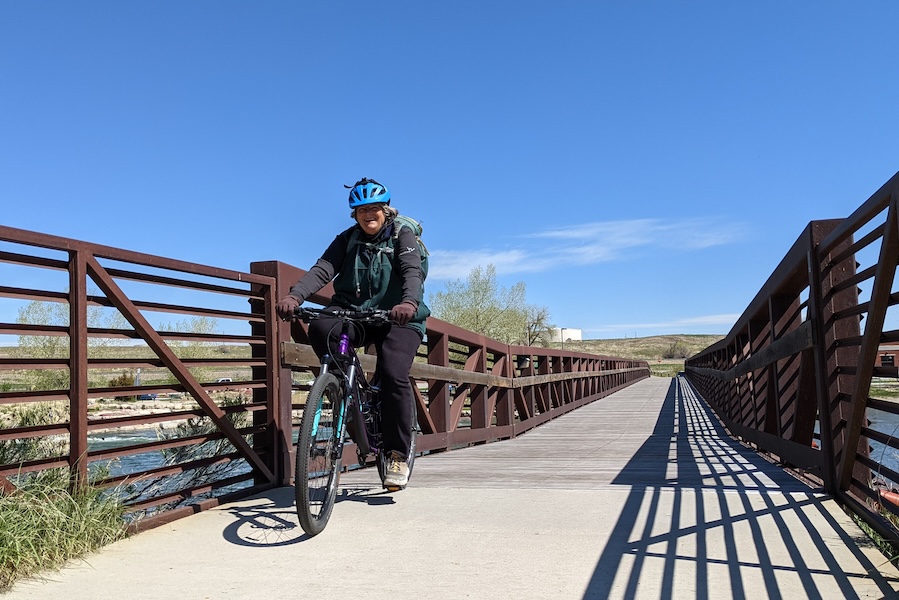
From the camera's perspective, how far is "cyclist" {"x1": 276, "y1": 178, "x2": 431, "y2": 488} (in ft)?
12.2

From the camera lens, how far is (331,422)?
3367 mm

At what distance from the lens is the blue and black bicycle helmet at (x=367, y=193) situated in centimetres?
377

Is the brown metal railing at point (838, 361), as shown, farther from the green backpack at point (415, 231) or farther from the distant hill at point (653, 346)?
the distant hill at point (653, 346)

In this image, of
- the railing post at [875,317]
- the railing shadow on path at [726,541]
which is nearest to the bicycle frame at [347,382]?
the railing shadow on path at [726,541]

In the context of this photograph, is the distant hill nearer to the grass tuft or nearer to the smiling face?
the smiling face

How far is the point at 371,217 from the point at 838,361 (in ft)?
8.11

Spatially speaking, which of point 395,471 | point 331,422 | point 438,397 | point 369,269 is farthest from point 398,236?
point 438,397

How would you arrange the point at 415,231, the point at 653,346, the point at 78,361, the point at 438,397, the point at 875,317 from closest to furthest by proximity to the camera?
the point at 875,317 < the point at 78,361 < the point at 415,231 < the point at 438,397 < the point at 653,346

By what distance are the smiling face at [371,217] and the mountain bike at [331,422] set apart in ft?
1.82

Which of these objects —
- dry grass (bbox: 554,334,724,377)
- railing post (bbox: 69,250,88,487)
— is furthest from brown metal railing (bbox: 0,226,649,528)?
dry grass (bbox: 554,334,724,377)

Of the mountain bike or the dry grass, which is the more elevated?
the dry grass

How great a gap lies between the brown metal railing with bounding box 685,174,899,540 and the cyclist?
1965mm

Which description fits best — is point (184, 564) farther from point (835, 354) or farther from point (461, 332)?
point (461, 332)

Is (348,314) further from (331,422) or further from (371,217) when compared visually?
(371,217)
